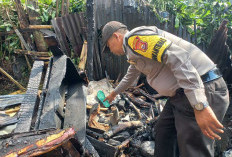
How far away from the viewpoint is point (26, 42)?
19.5 feet

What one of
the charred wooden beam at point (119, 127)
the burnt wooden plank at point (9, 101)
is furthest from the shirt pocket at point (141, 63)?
the burnt wooden plank at point (9, 101)

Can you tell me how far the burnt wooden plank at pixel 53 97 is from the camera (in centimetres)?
203

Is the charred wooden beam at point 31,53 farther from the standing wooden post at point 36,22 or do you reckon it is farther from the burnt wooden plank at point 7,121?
the burnt wooden plank at point 7,121

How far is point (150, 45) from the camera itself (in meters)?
1.95

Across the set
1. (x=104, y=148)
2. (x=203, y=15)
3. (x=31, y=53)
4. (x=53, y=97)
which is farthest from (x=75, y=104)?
(x=203, y=15)

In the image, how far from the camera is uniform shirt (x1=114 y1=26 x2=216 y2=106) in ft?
6.16

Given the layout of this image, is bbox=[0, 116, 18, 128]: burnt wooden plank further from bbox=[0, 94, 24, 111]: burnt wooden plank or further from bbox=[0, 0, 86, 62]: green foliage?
bbox=[0, 0, 86, 62]: green foliage

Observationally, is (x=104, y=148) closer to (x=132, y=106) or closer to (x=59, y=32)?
(x=132, y=106)

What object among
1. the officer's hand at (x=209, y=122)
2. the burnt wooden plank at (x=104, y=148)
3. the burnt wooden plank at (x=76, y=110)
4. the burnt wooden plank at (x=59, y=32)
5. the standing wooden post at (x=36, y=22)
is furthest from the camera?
the standing wooden post at (x=36, y=22)

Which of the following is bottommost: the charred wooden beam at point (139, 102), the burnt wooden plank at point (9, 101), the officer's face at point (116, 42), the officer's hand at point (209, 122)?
the charred wooden beam at point (139, 102)

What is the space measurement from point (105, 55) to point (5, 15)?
3.30m

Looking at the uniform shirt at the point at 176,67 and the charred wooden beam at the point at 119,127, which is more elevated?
the uniform shirt at the point at 176,67

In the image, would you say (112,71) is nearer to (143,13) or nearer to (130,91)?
(130,91)

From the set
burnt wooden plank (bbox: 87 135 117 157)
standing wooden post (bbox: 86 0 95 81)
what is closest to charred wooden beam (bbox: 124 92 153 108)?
standing wooden post (bbox: 86 0 95 81)
